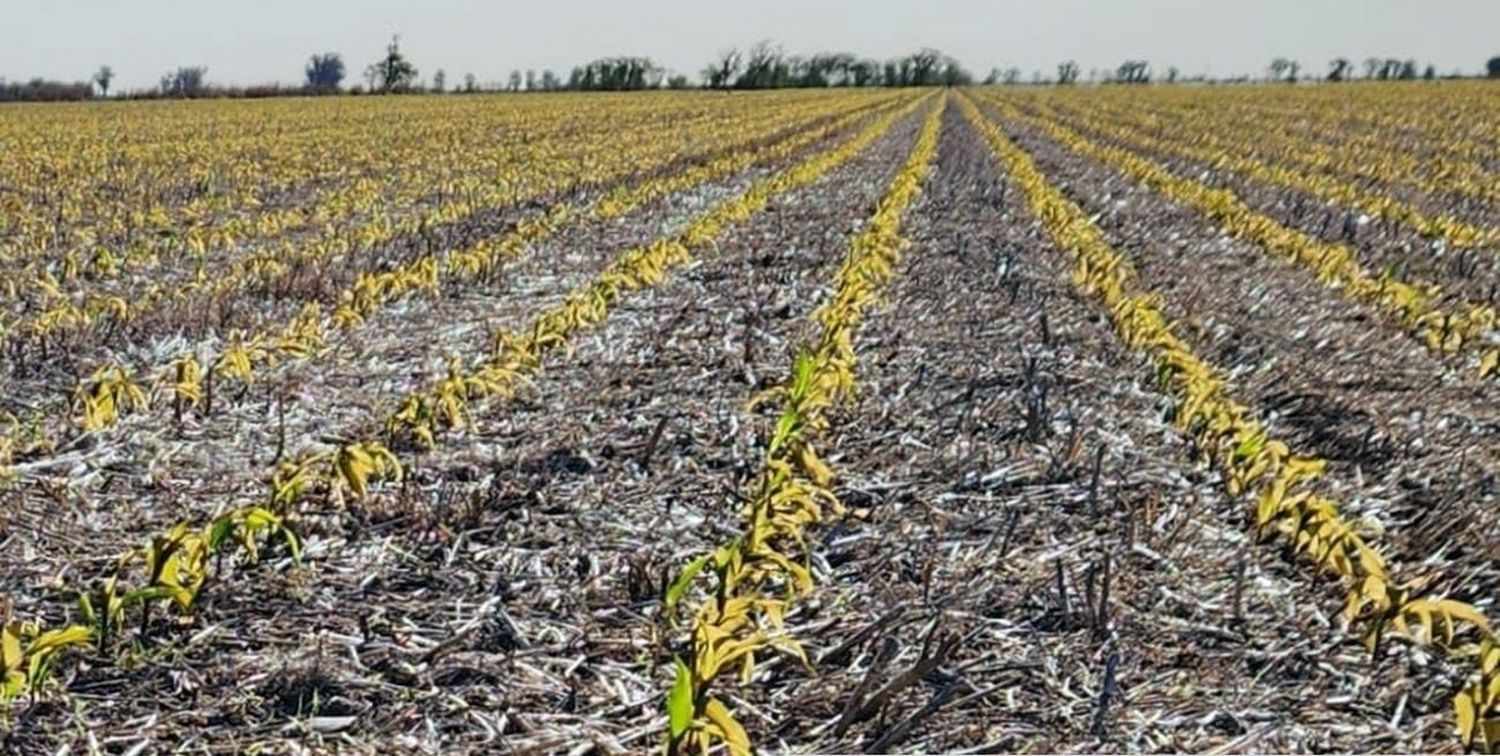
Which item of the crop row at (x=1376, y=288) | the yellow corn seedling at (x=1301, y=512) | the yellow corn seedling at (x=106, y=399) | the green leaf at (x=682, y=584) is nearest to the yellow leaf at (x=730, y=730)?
the green leaf at (x=682, y=584)

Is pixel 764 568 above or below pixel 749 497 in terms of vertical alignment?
above

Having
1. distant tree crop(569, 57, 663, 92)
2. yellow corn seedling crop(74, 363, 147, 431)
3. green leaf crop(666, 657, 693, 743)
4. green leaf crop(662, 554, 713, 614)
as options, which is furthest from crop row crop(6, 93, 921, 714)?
distant tree crop(569, 57, 663, 92)

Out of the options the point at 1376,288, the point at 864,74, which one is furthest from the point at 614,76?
the point at 1376,288

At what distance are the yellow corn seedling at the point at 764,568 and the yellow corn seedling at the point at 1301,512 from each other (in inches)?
48.9

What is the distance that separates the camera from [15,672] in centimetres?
266

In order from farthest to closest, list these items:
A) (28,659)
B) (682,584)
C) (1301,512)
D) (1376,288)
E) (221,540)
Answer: (1376,288)
(1301,512)
(221,540)
(682,584)
(28,659)

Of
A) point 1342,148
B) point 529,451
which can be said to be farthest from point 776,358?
point 1342,148

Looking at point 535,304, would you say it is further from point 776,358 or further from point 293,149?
point 293,149

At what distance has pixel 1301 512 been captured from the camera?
11.7 ft

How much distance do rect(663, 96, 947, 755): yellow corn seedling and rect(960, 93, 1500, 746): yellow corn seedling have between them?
124 cm

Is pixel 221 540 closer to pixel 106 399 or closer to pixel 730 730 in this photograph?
pixel 730 730

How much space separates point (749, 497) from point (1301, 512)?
5.16ft

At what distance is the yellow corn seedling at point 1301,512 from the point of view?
2.89 meters

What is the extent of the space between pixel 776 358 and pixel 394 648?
10.6 feet
